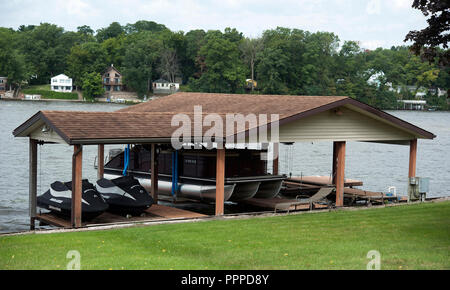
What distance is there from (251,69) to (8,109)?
41.5 meters

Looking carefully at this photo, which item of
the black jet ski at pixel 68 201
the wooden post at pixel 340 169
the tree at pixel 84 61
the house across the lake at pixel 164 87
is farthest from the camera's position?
the tree at pixel 84 61

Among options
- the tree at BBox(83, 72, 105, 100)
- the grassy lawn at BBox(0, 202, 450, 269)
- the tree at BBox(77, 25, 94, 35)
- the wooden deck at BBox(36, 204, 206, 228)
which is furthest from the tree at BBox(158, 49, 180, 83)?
the grassy lawn at BBox(0, 202, 450, 269)

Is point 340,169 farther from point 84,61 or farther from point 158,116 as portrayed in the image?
point 84,61

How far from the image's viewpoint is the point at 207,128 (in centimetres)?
1841

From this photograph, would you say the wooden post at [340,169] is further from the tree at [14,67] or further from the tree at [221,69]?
the tree at [14,67]

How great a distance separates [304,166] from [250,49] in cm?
6851

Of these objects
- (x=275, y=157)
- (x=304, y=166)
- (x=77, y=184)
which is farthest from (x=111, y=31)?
(x=77, y=184)

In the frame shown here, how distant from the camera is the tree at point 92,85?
392 ft

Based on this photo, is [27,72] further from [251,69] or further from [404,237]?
[404,237]

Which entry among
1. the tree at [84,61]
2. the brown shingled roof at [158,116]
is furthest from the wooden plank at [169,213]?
the tree at [84,61]

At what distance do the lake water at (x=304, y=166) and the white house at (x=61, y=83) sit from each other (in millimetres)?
50985

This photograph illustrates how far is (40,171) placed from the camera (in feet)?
123

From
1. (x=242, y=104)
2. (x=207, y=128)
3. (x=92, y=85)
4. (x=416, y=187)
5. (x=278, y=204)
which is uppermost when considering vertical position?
(x=92, y=85)

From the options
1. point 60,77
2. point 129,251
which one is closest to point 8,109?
point 60,77
